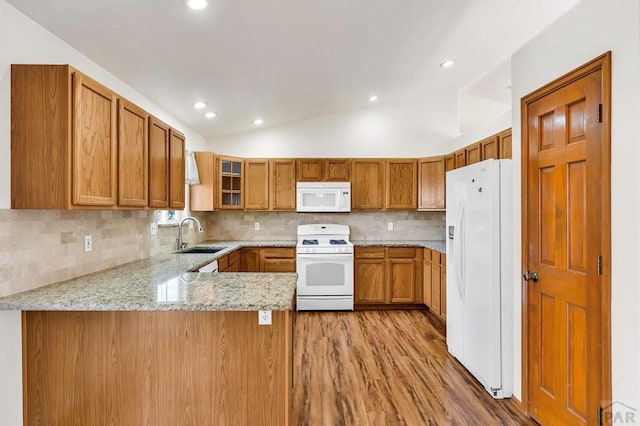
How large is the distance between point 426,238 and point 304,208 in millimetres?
1972

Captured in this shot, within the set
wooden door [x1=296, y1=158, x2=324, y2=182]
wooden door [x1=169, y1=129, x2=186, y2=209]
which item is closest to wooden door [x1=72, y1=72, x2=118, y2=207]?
wooden door [x1=169, y1=129, x2=186, y2=209]

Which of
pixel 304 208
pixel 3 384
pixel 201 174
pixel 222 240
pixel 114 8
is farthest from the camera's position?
pixel 222 240

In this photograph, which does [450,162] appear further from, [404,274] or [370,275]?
[370,275]

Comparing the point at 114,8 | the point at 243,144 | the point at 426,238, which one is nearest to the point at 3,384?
the point at 114,8

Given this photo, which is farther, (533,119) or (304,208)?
(304,208)

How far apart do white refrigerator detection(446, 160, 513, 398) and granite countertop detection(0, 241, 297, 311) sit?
1474 millimetres

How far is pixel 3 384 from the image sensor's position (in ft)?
4.95

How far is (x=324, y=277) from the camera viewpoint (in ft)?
13.7

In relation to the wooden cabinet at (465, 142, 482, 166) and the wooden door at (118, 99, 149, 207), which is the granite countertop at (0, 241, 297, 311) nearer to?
the wooden door at (118, 99, 149, 207)

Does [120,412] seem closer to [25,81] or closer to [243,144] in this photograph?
[25,81]

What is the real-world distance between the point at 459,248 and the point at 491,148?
117cm

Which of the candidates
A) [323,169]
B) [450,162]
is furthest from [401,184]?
[323,169]

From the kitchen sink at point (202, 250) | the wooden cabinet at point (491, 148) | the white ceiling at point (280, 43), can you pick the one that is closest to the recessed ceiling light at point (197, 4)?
the white ceiling at point (280, 43)

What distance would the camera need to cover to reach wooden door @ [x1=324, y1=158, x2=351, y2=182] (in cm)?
452
